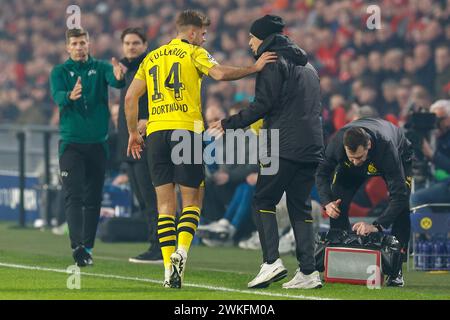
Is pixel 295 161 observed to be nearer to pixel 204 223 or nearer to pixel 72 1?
pixel 204 223

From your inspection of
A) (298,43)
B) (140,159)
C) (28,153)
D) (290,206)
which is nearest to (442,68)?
(298,43)

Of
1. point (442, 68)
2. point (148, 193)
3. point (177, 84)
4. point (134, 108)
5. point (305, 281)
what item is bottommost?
point (305, 281)

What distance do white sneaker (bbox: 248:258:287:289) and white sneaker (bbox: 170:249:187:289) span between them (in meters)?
0.61

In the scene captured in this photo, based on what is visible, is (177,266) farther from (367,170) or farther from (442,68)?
Answer: (442,68)

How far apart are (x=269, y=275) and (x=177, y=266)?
2.47 feet

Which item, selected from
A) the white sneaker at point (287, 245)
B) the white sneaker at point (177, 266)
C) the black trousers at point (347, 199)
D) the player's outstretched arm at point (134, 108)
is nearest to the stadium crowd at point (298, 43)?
the white sneaker at point (287, 245)

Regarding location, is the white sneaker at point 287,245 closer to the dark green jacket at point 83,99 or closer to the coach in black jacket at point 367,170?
the coach in black jacket at point 367,170

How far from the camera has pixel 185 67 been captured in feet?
33.7

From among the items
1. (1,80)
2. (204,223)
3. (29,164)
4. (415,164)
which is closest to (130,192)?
(204,223)

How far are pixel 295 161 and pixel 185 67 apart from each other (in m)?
1.13

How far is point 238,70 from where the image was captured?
1008 centimetres

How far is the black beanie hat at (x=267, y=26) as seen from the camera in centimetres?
1020

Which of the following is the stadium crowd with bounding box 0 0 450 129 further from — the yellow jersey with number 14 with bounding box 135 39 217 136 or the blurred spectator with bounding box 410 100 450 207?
the yellow jersey with number 14 with bounding box 135 39 217 136
